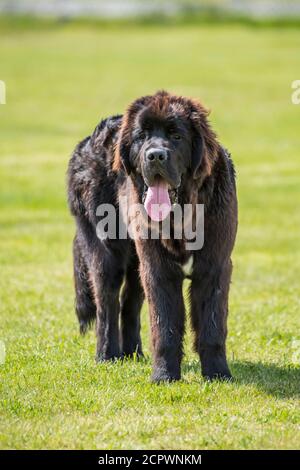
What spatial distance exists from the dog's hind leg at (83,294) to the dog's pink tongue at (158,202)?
1706mm

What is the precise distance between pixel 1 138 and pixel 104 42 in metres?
17.6

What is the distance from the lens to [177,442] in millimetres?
5691

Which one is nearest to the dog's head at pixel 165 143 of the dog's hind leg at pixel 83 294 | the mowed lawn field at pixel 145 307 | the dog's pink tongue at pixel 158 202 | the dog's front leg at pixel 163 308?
the dog's pink tongue at pixel 158 202

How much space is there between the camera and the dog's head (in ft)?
21.8

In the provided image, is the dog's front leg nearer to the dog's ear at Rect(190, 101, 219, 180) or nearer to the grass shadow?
the grass shadow

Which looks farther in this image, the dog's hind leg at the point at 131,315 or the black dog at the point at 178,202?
the dog's hind leg at the point at 131,315

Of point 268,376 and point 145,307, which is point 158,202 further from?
point 145,307

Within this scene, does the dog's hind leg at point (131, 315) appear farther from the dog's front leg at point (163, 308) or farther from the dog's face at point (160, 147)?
the dog's face at point (160, 147)

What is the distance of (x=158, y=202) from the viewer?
22.0ft

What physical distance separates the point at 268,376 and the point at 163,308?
0.96m

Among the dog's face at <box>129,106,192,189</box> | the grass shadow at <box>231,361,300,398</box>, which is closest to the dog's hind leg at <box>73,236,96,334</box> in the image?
the grass shadow at <box>231,361,300,398</box>

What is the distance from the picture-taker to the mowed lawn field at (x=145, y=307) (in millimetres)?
6082
